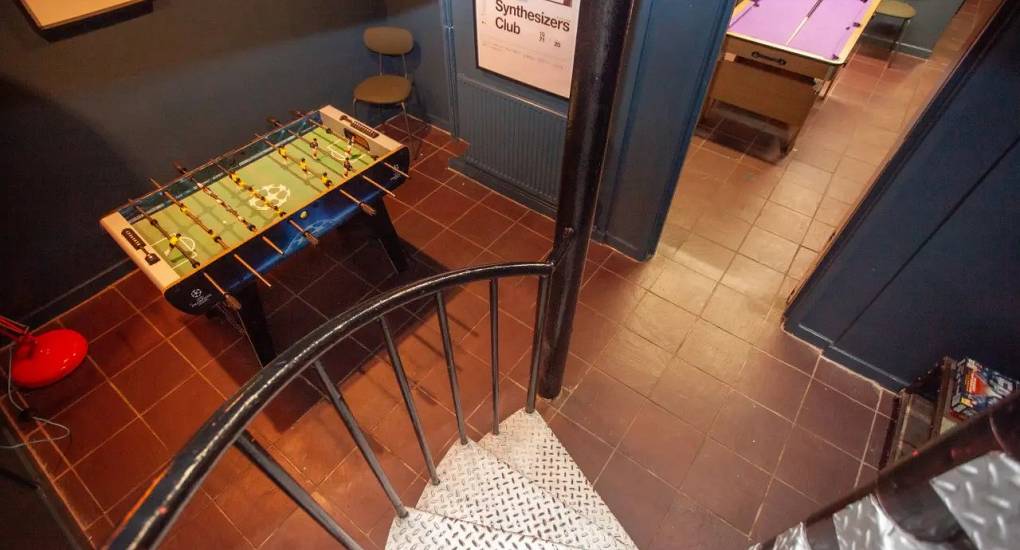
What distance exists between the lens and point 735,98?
13.9 feet

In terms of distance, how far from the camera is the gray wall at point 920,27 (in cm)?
543

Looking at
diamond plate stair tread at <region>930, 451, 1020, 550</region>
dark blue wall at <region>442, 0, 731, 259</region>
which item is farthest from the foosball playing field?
diamond plate stair tread at <region>930, 451, 1020, 550</region>

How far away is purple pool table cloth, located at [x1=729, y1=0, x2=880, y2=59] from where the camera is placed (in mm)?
3807

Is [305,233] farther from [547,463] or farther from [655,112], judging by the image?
[655,112]

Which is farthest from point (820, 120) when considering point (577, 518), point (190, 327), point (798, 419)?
point (190, 327)

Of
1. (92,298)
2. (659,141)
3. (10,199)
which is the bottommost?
(92,298)

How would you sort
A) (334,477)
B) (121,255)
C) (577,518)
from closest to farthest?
(577,518) < (334,477) < (121,255)

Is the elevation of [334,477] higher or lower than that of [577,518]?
lower

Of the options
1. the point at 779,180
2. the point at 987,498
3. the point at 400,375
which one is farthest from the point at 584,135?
the point at 779,180

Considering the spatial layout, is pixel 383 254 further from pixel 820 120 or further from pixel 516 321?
pixel 820 120

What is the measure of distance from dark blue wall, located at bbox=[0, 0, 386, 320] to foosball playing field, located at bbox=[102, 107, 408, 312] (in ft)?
2.68

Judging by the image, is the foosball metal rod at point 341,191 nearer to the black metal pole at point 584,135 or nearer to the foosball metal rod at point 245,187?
the foosball metal rod at point 245,187

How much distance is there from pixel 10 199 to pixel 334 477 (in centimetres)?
239

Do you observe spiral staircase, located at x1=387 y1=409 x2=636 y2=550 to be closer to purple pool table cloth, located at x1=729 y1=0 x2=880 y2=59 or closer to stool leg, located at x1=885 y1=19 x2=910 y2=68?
purple pool table cloth, located at x1=729 y1=0 x2=880 y2=59
